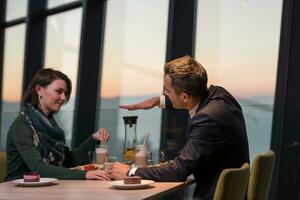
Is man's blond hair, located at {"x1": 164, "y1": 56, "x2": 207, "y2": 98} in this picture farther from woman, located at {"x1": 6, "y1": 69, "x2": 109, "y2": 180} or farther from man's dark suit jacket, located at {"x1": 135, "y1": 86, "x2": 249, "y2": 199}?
woman, located at {"x1": 6, "y1": 69, "x2": 109, "y2": 180}

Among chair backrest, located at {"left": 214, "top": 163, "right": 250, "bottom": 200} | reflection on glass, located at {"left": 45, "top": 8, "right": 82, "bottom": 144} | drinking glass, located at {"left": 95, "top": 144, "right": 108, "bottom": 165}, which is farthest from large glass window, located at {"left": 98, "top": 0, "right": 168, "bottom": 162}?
chair backrest, located at {"left": 214, "top": 163, "right": 250, "bottom": 200}

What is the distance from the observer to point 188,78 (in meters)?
2.42

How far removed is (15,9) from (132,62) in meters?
2.42

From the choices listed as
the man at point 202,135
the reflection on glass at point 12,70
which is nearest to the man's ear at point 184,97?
the man at point 202,135

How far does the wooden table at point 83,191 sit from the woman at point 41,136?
5.1 inches

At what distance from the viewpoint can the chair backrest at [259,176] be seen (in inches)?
89.9

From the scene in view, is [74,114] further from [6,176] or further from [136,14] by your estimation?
[6,176]

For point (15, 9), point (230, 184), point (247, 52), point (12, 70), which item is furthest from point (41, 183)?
point (15, 9)

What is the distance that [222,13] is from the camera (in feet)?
14.4

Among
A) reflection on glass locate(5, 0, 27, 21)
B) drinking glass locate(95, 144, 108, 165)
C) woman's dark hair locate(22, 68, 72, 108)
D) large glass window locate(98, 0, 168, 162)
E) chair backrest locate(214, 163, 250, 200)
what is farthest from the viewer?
reflection on glass locate(5, 0, 27, 21)

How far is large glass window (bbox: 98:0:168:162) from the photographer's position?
480 cm

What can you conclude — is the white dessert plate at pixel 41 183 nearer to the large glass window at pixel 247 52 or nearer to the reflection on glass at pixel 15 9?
the large glass window at pixel 247 52

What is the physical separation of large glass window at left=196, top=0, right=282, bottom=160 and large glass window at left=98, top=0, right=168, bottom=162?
0.51 meters

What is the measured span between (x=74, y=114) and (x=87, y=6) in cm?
107
